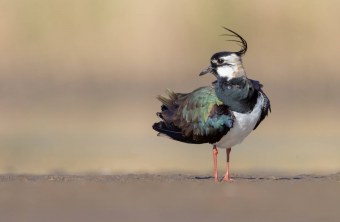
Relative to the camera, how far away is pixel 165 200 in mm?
13945

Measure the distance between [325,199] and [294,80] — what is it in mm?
20902

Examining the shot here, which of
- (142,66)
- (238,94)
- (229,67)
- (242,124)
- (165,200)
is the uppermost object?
(142,66)

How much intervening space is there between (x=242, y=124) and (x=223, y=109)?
0.25 metres

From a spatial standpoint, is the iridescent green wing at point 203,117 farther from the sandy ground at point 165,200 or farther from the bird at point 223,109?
the sandy ground at point 165,200

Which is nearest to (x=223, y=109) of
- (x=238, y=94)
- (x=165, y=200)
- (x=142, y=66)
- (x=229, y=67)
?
(x=238, y=94)

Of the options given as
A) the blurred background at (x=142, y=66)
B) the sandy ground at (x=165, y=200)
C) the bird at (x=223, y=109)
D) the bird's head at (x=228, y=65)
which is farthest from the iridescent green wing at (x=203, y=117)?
the blurred background at (x=142, y=66)

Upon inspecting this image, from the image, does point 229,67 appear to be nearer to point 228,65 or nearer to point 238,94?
point 228,65

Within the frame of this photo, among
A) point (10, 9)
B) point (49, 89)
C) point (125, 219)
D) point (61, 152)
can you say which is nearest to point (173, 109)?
point (125, 219)

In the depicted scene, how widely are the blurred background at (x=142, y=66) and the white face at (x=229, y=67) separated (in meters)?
7.30

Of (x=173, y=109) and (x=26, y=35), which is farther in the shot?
(x=26, y=35)

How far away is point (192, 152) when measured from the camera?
905 inches

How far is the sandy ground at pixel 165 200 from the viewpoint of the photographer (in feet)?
43.3

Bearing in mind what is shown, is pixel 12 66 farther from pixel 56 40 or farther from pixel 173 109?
pixel 173 109

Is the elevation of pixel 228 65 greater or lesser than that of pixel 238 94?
greater
